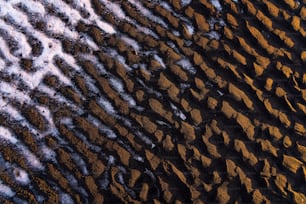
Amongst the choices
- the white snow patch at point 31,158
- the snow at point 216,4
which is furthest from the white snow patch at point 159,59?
the white snow patch at point 31,158

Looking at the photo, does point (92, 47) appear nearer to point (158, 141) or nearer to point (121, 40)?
point (121, 40)

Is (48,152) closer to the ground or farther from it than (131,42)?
closer to the ground

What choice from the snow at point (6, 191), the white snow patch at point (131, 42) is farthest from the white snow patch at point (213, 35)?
the snow at point (6, 191)

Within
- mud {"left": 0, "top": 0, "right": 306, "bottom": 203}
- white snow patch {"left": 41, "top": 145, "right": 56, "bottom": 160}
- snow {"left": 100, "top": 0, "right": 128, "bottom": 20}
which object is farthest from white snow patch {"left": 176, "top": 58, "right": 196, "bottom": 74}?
white snow patch {"left": 41, "top": 145, "right": 56, "bottom": 160}

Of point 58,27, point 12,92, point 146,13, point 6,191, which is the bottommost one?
point 6,191

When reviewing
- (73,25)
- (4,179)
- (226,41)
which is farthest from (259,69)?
(4,179)

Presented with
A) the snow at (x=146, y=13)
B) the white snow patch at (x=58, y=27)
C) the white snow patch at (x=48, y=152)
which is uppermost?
the snow at (x=146, y=13)

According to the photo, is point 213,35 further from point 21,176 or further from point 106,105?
point 21,176

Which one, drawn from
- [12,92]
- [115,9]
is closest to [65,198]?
[12,92]

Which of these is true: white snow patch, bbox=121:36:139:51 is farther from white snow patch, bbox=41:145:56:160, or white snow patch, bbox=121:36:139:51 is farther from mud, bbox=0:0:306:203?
white snow patch, bbox=41:145:56:160

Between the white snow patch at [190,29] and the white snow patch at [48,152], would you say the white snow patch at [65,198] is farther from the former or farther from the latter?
the white snow patch at [190,29]

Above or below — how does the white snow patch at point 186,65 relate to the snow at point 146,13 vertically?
below
